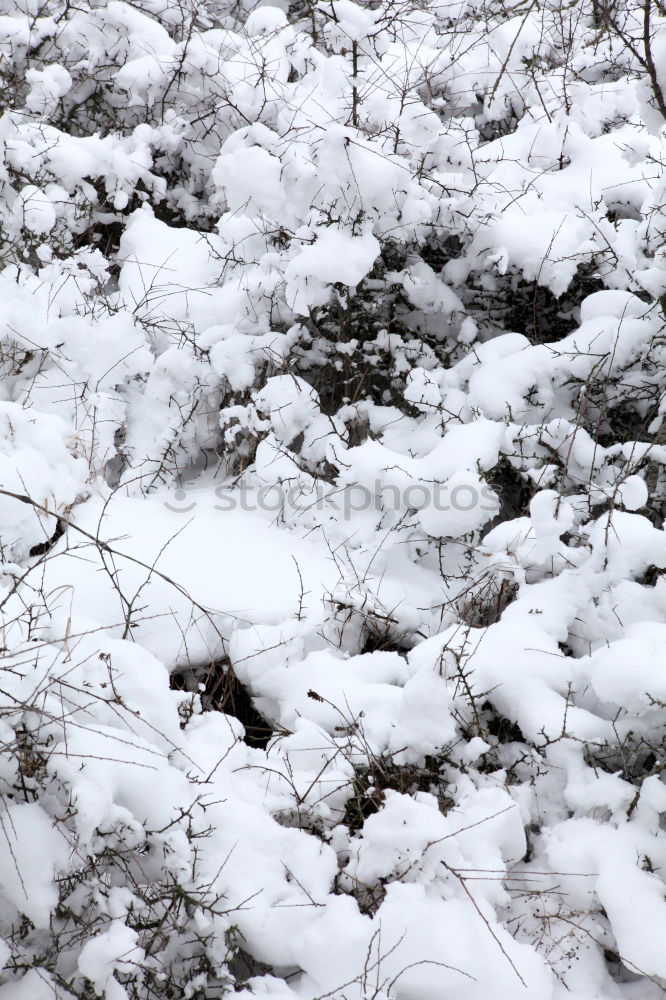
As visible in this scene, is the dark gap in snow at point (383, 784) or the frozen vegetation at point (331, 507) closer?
the frozen vegetation at point (331, 507)

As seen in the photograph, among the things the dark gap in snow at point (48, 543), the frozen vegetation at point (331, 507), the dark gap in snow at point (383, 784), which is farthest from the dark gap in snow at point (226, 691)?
the dark gap in snow at point (48, 543)

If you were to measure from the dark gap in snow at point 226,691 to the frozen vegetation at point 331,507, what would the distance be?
0.07 feet

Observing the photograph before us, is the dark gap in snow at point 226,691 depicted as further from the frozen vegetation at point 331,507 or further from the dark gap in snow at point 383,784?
the dark gap in snow at point 383,784

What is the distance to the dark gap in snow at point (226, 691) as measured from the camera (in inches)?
114

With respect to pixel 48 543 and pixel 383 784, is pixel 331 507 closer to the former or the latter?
pixel 48 543

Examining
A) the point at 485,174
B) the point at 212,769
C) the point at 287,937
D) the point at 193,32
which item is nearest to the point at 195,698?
the point at 212,769

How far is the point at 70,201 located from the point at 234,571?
8.61ft

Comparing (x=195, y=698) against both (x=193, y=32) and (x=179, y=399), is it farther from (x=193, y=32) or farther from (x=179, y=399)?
(x=193, y=32)

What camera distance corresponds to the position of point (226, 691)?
286cm

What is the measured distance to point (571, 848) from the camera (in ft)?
7.29

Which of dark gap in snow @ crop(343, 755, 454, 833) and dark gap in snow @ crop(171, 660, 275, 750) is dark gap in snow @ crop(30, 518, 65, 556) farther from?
dark gap in snow @ crop(343, 755, 454, 833)

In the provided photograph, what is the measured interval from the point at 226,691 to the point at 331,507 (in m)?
1.07

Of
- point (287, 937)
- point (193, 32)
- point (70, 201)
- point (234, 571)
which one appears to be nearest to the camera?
point (287, 937)

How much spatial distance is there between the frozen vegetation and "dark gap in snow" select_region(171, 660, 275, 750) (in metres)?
0.02
